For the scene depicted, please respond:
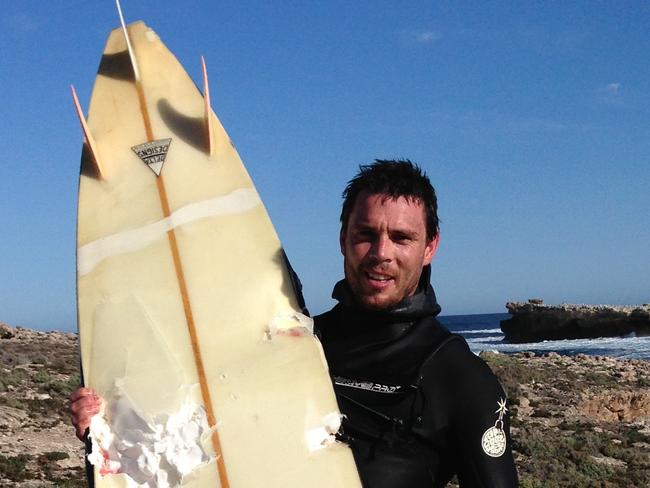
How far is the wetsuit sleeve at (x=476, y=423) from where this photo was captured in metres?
2.03

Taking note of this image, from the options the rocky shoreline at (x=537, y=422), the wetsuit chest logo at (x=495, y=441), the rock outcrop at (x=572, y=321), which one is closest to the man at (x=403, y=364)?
the wetsuit chest logo at (x=495, y=441)

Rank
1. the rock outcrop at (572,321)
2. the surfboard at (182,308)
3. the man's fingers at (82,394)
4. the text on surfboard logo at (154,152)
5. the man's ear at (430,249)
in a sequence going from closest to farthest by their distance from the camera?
1. the man's ear at (430,249)
2. the surfboard at (182,308)
3. the man's fingers at (82,394)
4. the text on surfboard logo at (154,152)
5. the rock outcrop at (572,321)

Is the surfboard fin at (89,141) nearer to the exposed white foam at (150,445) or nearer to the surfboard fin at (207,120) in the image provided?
the surfboard fin at (207,120)

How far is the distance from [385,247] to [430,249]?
24cm

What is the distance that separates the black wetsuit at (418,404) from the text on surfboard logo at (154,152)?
1.10 metres

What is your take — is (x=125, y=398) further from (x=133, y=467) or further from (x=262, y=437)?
(x=262, y=437)

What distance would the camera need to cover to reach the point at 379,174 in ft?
7.45

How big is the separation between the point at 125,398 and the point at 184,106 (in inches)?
49.3

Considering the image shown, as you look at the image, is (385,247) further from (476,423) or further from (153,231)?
(153,231)

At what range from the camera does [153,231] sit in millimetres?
2867

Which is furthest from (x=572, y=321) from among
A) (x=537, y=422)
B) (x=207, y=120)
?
(x=207, y=120)

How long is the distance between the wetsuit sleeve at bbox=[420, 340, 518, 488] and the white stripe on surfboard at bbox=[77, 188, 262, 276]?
1151mm

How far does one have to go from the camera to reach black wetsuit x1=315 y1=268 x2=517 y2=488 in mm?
2057

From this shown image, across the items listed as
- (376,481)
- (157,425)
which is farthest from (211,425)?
(376,481)
